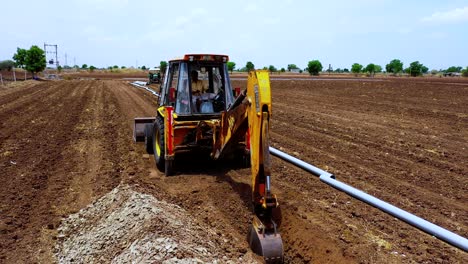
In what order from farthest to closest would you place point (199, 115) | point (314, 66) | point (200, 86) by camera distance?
point (314, 66)
point (200, 86)
point (199, 115)

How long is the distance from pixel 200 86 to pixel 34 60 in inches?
2730

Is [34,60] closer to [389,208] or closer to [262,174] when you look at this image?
[262,174]

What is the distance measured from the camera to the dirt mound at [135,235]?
4.38 m

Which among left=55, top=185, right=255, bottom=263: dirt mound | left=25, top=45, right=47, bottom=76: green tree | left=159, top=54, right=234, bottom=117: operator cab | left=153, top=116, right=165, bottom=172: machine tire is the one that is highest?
left=25, top=45, right=47, bottom=76: green tree

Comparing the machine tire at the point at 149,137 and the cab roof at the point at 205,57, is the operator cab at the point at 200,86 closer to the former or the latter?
the cab roof at the point at 205,57

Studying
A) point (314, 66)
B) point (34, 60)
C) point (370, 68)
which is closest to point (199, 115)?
point (34, 60)

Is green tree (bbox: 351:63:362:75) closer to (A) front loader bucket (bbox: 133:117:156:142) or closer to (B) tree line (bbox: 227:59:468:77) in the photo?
(B) tree line (bbox: 227:59:468:77)

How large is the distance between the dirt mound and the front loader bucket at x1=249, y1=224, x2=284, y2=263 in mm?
206

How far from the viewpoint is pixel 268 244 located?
14.1 feet

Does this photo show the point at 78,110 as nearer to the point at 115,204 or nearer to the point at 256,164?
→ the point at 115,204

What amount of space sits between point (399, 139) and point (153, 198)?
7.53 meters

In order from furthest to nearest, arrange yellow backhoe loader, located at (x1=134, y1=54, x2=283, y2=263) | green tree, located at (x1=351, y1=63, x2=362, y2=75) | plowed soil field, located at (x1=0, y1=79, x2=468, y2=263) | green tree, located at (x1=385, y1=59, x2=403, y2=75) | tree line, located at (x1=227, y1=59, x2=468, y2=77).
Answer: green tree, located at (x1=385, y1=59, x2=403, y2=75) → green tree, located at (x1=351, y1=63, x2=362, y2=75) → tree line, located at (x1=227, y1=59, x2=468, y2=77) → yellow backhoe loader, located at (x1=134, y1=54, x2=283, y2=263) → plowed soil field, located at (x1=0, y1=79, x2=468, y2=263)

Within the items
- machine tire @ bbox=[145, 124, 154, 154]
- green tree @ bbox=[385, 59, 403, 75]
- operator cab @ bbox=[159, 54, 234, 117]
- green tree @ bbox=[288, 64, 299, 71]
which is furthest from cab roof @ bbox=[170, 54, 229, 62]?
green tree @ bbox=[288, 64, 299, 71]

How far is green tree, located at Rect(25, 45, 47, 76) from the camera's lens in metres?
66.6
